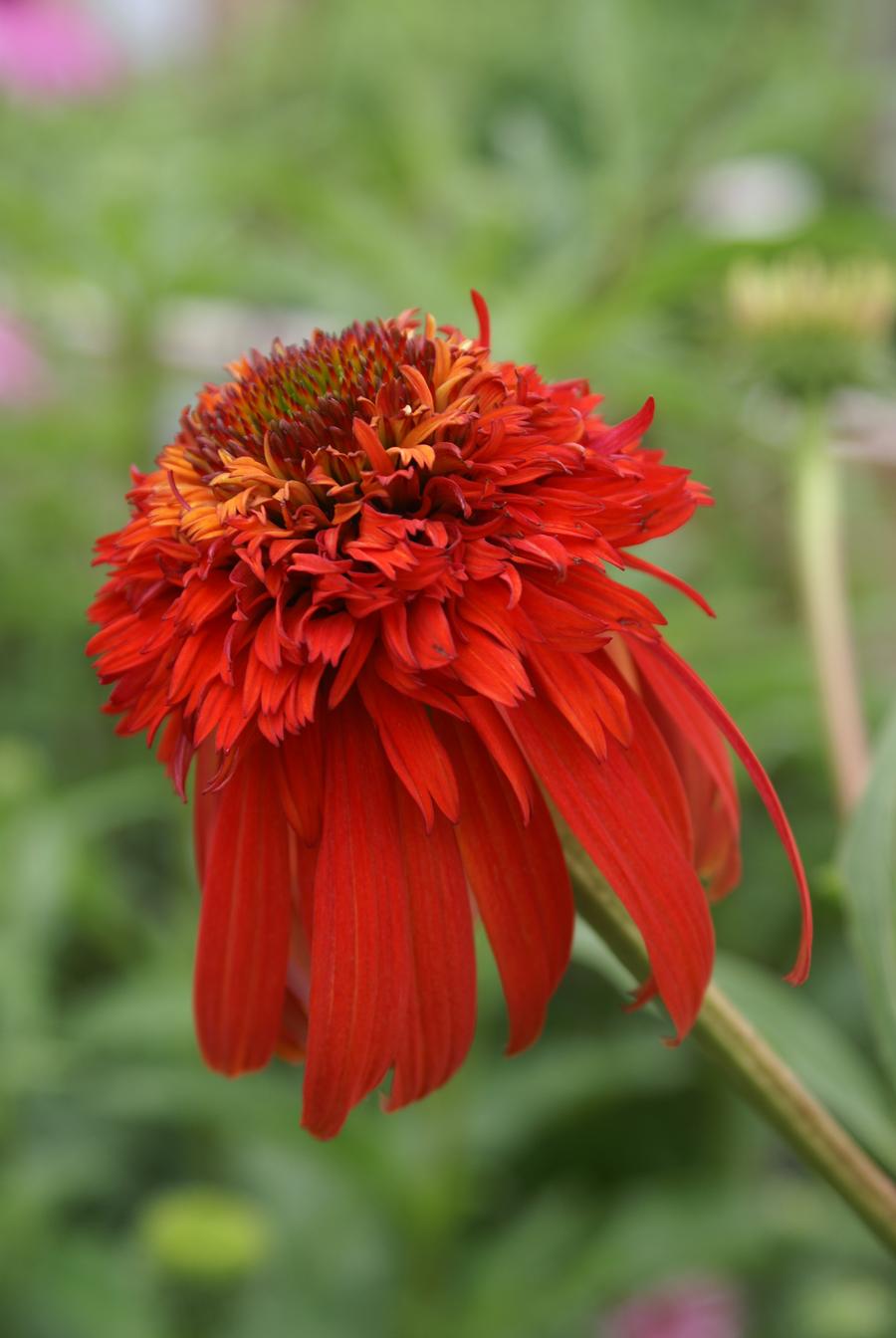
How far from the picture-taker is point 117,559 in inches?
13.9


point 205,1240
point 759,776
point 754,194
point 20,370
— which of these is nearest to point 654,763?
point 759,776

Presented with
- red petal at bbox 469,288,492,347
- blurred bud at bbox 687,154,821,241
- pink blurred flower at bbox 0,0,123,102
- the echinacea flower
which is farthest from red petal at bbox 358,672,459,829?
pink blurred flower at bbox 0,0,123,102

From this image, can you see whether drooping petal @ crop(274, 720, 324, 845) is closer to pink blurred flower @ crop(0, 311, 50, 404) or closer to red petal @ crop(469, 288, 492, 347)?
red petal @ crop(469, 288, 492, 347)

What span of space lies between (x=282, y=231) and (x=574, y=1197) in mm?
1693

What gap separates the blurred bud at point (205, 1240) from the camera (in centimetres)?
69

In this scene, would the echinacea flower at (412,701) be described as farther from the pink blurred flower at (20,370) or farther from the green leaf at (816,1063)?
the pink blurred flower at (20,370)

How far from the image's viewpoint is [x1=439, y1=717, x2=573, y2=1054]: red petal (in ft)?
1.04

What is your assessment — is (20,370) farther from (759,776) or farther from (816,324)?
(759,776)

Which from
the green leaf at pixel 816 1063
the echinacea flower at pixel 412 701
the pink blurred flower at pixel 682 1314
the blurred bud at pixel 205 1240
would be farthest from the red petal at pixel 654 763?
the pink blurred flower at pixel 682 1314

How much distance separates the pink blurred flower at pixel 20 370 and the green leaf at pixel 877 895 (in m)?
1.21

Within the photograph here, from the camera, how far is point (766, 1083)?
13.1 inches

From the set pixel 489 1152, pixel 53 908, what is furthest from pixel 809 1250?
pixel 53 908

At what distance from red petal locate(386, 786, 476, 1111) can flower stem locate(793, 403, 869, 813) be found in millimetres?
231

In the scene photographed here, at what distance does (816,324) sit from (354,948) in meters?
0.60
